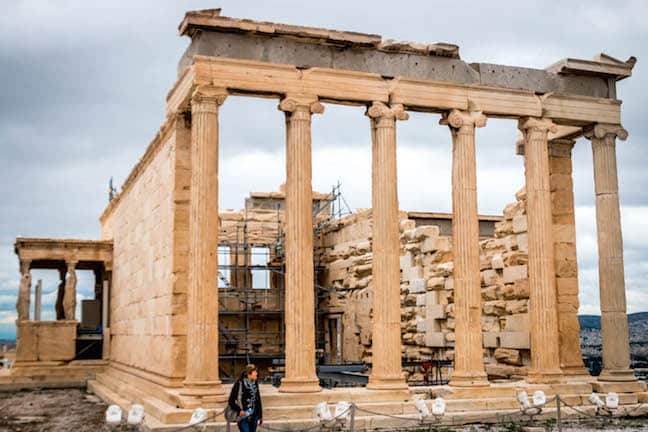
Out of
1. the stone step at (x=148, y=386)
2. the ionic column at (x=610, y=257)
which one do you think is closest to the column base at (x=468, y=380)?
the ionic column at (x=610, y=257)

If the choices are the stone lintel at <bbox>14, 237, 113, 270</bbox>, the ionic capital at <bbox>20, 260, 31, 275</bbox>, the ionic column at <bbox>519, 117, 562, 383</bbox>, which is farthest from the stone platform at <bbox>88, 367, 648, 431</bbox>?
the ionic capital at <bbox>20, 260, 31, 275</bbox>

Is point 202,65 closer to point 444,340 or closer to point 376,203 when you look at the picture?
point 376,203

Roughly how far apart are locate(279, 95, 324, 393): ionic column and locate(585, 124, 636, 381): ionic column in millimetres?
7106

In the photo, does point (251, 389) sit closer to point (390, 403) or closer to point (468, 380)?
point (390, 403)

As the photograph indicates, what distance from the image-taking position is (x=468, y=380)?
17.8 m

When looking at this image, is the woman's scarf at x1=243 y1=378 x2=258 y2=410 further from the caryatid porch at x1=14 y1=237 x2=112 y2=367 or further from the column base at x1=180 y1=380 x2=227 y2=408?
the caryatid porch at x1=14 y1=237 x2=112 y2=367

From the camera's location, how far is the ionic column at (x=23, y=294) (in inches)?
1152

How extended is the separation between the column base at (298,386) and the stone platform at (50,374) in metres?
14.2

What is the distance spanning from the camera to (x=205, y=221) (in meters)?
16.3

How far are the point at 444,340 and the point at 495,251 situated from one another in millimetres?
2890

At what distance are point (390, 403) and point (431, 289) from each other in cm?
788

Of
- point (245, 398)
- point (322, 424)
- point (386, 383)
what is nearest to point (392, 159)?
point (386, 383)

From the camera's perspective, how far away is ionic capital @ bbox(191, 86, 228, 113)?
1650 centimetres

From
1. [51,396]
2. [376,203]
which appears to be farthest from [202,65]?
[51,396]
